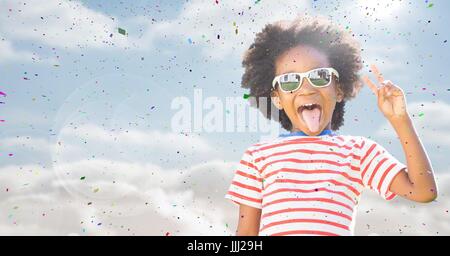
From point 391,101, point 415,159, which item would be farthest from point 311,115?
point 415,159

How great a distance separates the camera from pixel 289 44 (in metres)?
4.28

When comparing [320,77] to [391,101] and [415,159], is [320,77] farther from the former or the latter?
[415,159]

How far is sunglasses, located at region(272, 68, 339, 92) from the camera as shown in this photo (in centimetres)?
396

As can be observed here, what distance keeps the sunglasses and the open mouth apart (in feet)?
0.44

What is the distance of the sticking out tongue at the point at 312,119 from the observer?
393 centimetres

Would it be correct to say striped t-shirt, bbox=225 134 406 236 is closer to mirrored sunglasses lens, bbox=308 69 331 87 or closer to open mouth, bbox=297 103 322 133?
open mouth, bbox=297 103 322 133

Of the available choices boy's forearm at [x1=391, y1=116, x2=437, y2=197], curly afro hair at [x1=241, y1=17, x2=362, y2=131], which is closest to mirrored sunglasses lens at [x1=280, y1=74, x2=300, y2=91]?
curly afro hair at [x1=241, y1=17, x2=362, y2=131]

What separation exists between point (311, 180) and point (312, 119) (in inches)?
18.0

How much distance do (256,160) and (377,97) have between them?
2.82 ft

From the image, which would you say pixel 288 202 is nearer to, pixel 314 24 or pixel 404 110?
pixel 404 110

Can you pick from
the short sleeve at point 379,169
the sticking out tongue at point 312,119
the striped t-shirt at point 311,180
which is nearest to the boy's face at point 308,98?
the sticking out tongue at point 312,119
